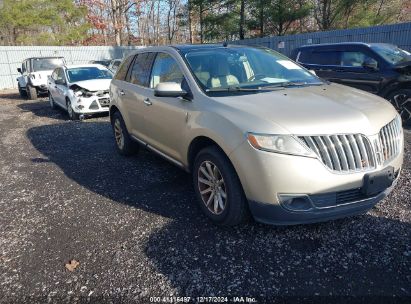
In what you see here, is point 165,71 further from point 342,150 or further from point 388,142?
point 388,142

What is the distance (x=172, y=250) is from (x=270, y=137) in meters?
1.34

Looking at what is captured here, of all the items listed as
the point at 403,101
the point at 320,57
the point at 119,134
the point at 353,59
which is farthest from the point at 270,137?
the point at 320,57

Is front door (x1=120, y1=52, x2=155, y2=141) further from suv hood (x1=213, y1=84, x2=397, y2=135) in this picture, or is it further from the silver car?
suv hood (x1=213, y1=84, x2=397, y2=135)

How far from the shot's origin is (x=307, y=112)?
2869 millimetres

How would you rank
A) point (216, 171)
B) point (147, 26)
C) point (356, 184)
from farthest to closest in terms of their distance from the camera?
point (147, 26) < point (216, 171) < point (356, 184)

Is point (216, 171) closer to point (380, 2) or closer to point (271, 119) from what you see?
point (271, 119)

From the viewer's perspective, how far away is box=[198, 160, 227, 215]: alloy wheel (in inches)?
128

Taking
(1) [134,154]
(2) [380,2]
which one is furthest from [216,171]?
(2) [380,2]

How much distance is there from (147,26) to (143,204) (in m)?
47.4

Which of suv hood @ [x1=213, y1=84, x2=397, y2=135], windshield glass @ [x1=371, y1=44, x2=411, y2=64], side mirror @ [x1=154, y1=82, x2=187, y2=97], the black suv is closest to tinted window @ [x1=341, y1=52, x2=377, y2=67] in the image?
the black suv

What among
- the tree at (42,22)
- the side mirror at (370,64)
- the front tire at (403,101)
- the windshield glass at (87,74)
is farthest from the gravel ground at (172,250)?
the tree at (42,22)

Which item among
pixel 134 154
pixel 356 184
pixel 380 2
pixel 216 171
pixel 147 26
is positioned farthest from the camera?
pixel 147 26

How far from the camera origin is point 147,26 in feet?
155

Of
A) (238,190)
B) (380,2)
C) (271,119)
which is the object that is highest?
(380,2)
